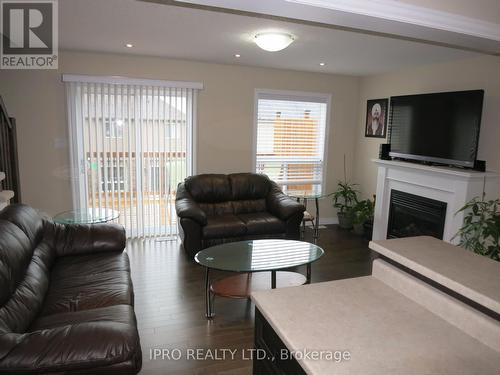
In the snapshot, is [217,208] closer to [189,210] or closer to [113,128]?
[189,210]

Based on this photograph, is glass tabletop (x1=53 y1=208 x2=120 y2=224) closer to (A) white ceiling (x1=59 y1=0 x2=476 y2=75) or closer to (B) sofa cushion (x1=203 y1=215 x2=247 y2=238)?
(B) sofa cushion (x1=203 y1=215 x2=247 y2=238)

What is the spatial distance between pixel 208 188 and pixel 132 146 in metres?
1.17

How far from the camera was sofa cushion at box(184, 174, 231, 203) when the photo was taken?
4723 mm

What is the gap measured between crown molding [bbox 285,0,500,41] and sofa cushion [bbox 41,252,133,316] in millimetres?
2047

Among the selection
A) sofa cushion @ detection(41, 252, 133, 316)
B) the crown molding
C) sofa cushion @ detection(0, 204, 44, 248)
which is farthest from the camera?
sofa cushion @ detection(0, 204, 44, 248)

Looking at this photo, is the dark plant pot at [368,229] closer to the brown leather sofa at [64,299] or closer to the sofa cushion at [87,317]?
the brown leather sofa at [64,299]

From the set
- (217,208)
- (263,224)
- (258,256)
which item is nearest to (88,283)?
(258,256)

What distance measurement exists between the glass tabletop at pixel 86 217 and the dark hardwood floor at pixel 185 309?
61 cm

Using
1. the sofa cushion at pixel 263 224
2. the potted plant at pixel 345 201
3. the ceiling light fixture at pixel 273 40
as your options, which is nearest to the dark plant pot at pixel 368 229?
the potted plant at pixel 345 201

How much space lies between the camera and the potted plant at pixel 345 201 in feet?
18.3

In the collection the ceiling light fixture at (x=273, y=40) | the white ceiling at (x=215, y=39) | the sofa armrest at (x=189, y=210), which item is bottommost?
the sofa armrest at (x=189, y=210)

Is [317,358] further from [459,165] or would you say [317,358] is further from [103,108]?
[103,108]

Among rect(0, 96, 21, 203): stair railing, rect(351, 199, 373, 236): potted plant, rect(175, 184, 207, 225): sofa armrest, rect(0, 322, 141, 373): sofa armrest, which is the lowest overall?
rect(351, 199, 373, 236): potted plant

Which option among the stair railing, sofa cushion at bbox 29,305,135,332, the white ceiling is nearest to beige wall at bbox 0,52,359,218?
the white ceiling
